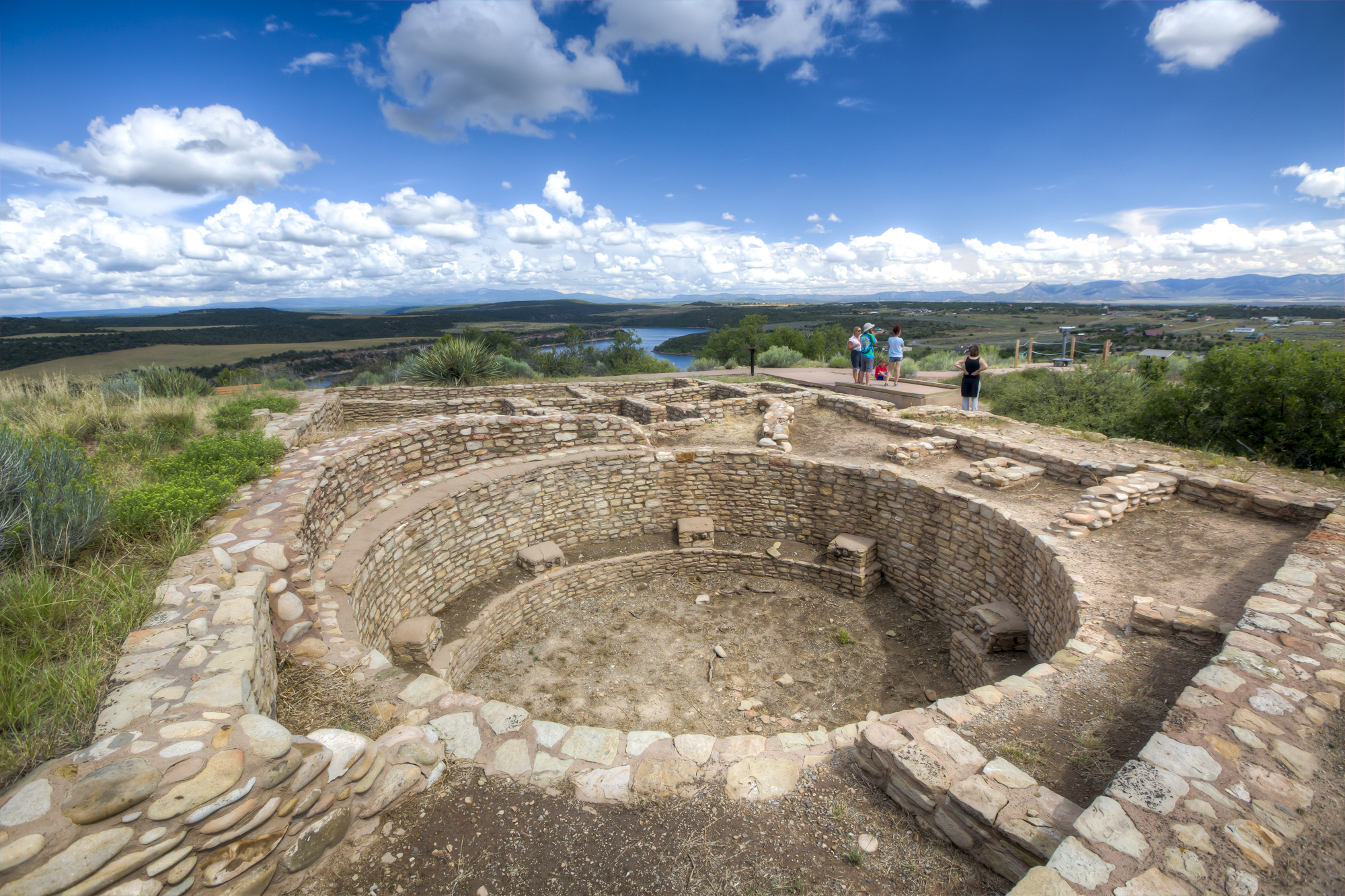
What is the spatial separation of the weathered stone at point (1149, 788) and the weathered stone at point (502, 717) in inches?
127

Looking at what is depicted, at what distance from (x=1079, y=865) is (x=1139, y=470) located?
691 cm

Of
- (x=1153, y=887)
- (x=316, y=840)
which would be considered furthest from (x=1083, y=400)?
(x=316, y=840)

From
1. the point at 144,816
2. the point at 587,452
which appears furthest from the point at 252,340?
the point at 144,816

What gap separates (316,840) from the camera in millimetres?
2494

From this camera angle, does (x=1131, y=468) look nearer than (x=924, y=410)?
Yes

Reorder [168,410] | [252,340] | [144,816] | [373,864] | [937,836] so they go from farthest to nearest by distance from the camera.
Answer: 1. [252,340]
2. [168,410]
3. [937,836]
4. [373,864]
5. [144,816]

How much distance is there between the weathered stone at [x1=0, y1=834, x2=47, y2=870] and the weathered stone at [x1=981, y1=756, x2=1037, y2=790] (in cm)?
410

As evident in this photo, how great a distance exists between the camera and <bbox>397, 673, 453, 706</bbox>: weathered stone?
362 centimetres

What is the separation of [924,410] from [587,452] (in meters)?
7.38

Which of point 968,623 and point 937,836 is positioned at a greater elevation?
point 937,836

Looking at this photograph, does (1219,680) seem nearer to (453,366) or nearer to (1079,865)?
(1079,865)

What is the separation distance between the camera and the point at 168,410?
8.27 metres

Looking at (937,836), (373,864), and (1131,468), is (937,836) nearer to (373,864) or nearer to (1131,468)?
(373,864)

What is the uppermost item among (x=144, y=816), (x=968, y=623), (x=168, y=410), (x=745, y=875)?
(x=168, y=410)
